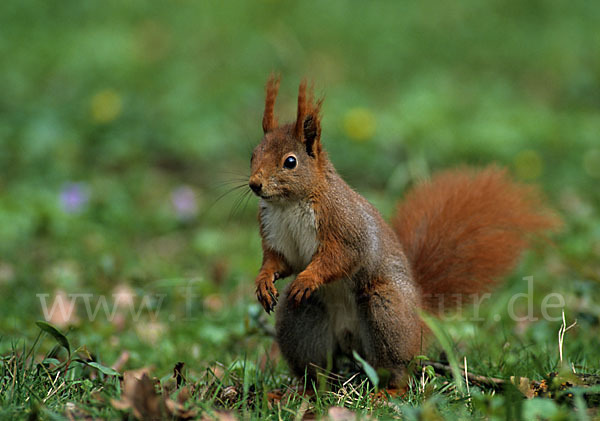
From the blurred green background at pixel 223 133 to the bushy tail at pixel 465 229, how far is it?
26cm

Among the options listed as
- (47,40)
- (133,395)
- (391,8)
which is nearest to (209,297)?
(133,395)

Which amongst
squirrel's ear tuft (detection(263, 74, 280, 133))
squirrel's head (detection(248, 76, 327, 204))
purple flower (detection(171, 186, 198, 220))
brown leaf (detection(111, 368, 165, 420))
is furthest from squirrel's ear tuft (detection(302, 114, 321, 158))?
purple flower (detection(171, 186, 198, 220))

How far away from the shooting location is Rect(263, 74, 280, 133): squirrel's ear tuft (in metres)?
2.06

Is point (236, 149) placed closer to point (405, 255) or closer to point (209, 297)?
point (209, 297)

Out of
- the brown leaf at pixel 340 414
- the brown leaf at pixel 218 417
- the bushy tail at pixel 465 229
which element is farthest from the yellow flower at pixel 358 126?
the brown leaf at pixel 218 417

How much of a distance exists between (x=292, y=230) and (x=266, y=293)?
0.20 m

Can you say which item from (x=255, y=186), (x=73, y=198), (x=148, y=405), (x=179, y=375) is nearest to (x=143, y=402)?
(x=148, y=405)

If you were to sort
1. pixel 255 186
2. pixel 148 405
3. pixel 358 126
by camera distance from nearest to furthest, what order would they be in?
pixel 148 405 < pixel 255 186 < pixel 358 126

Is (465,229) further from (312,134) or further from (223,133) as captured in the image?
(223,133)

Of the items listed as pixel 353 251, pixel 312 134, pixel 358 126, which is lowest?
pixel 353 251

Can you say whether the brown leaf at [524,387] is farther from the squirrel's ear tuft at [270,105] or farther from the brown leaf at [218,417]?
the squirrel's ear tuft at [270,105]

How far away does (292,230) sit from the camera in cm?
207

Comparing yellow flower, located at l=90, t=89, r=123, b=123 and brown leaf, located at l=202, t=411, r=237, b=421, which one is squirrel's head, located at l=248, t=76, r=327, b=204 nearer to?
brown leaf, located at l=202, t=411, r=237, b=421

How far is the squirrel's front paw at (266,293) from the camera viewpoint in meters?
2.01
